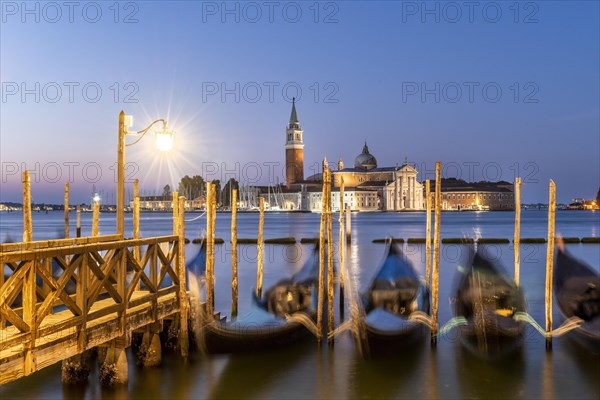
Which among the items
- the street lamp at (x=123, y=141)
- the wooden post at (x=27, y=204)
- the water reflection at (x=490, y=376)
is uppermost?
the street lamp at (x=123, y=141)

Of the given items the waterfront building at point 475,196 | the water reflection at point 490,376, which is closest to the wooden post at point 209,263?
the water reflection at point 490,376

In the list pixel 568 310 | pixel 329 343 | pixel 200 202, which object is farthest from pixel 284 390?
pixel 200 202

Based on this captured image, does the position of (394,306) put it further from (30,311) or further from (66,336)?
(30,311)

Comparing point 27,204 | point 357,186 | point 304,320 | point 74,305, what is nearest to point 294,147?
point 357,186

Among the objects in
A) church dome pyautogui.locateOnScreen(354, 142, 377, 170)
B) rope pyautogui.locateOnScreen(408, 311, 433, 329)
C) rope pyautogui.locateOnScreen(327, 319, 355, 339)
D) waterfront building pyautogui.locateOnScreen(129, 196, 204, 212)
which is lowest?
waterfront building pyautogui.locateOnScreen(129, 196, 204, 212)

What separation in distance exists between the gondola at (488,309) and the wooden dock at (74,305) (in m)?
3.61

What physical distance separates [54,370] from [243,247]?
65.6 ft

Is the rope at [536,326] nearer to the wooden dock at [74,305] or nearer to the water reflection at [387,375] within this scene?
the water reflection at [387,375]

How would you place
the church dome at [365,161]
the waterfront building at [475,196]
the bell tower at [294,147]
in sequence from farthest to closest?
1. the waterfront building at [475,196]
2. the church dome at [365,161]
3. the bell tower at [294,147]

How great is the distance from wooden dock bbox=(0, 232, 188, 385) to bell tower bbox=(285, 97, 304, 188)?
86736mm

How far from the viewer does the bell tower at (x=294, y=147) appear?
93562 millimetres

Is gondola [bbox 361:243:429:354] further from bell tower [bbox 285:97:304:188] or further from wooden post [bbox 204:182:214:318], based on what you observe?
bell tower [bbox 285:97:304:188]

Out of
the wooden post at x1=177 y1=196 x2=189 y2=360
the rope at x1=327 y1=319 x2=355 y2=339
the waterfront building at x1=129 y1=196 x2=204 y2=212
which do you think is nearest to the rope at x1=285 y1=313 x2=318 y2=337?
Result: the rope at x1=327 y1=319 x2=355 y2=339

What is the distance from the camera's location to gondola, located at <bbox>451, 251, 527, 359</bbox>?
26.4 feet
